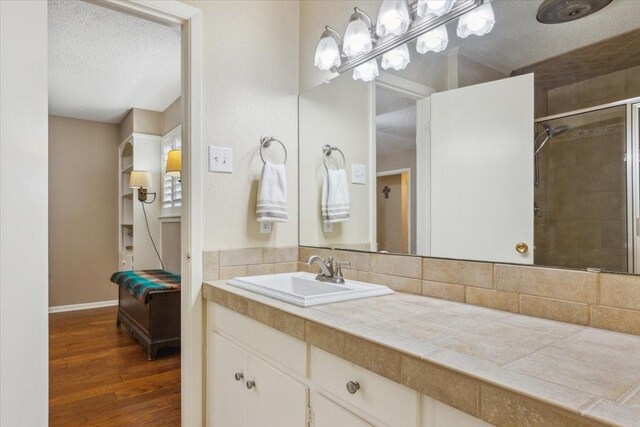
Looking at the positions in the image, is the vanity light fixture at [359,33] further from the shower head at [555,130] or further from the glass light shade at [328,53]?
the shower head at [555,130]

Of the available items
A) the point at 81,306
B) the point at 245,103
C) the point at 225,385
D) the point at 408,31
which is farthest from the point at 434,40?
the point at 81,306

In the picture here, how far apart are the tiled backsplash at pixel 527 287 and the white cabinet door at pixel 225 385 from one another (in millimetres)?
648

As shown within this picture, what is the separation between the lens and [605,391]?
2.07 feet

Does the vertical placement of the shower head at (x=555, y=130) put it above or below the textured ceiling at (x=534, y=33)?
below

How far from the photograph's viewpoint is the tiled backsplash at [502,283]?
3.25 ft

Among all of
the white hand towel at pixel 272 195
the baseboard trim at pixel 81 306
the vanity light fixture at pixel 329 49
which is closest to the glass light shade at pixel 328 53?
the vanity light fixture at pixel 329 49

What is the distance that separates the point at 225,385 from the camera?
157 cm

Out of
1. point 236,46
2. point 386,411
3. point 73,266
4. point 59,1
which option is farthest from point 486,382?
point 73,266

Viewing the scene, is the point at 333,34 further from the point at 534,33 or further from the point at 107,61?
the point at 107,61

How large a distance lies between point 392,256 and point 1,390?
53.4 inches

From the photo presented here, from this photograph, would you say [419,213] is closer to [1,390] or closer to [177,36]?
[1,390]

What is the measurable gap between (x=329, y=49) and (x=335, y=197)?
71 cm

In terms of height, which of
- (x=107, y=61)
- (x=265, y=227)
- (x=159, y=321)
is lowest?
(x=159, y=321)

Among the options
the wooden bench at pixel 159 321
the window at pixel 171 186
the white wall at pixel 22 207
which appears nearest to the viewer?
the white wall at pixel 22 207
